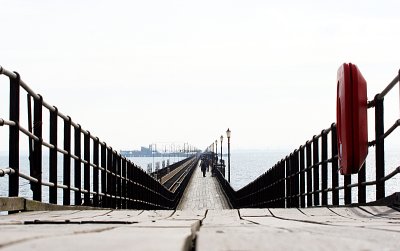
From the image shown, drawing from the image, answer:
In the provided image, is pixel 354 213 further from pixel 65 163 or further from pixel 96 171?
pixel 96 171

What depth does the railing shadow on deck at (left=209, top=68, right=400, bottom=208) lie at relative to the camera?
6.58 meters

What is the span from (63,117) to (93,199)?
2.47 meters

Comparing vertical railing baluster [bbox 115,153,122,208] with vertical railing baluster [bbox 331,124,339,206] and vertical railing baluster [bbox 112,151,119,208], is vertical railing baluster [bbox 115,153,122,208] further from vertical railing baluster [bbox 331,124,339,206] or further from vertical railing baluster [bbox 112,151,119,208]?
vertical railing baluster [bbox 331,124,339,206]

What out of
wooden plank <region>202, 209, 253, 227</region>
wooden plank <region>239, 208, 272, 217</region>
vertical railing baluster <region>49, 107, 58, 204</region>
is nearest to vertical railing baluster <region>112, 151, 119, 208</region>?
vertical railing baluster <region>49, 107, 58, 204</region>

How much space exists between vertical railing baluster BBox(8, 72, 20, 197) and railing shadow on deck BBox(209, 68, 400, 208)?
3.77m

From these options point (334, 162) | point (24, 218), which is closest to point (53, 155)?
point (24, 218)

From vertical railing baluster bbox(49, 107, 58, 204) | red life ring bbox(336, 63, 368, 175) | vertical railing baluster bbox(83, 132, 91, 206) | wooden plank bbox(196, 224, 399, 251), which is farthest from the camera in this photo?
vertical railing baluster bbox(83, 132, 91, 206)

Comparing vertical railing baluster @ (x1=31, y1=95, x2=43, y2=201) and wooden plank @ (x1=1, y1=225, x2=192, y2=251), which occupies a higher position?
vertical railing baluster @ (x1=31, y1=95, x2=43, y2=201)

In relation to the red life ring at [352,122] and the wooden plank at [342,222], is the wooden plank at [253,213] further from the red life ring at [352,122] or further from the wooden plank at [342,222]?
the red life ring at [352,122]

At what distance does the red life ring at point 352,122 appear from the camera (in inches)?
273

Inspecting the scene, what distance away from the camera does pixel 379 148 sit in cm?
655

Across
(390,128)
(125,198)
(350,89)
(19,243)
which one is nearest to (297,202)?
(125,198)

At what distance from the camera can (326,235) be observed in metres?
3.04

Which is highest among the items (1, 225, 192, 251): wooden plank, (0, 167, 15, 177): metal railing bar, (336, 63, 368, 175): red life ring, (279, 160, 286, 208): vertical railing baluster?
(336, 63, 368, 175): red life ring
